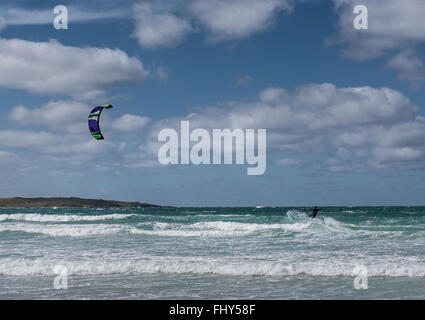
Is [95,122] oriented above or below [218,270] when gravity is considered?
above

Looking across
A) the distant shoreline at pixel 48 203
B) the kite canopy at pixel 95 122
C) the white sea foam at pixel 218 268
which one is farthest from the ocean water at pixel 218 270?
the distant shoreline at pixel 48 203

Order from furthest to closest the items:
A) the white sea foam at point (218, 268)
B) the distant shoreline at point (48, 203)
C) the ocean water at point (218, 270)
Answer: the distant shoreline at point (48, 203), the white sea foam at point (218, 268), the ocean water at point (218, 270)

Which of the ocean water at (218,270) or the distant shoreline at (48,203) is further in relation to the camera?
the distant shoreline at (48,203)

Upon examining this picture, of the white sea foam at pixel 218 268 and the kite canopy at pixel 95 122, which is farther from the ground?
the kite canopy at pixel 95 122

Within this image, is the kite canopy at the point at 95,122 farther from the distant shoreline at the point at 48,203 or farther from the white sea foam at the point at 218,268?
the distant shoreline at the point at 48,203

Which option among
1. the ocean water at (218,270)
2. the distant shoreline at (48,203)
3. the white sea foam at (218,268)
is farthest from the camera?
the distant shoreline at (48,203)

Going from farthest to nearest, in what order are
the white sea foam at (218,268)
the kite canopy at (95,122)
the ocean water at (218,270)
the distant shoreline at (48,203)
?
the distant shoreline at (48,203), the kite canopy at (95,122), the white sea foam at (218,268), the ocean water at (218,270)

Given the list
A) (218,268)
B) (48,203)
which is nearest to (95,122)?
(218,268)

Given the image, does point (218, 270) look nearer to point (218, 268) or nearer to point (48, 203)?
point (218, 268)

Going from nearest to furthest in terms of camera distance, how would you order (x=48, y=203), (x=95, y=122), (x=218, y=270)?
(x=218, y=270) < (x=95, y=122) < (x=48, y=203)

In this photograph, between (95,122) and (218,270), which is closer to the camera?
(218,270)

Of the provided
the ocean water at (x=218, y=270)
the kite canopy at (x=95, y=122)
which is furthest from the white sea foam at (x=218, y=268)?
the kite canopy at (x=95, y=122)

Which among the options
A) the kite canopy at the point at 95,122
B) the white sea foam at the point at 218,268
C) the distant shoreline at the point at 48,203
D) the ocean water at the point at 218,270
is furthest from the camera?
the distant shoreline at the point at 48,203
